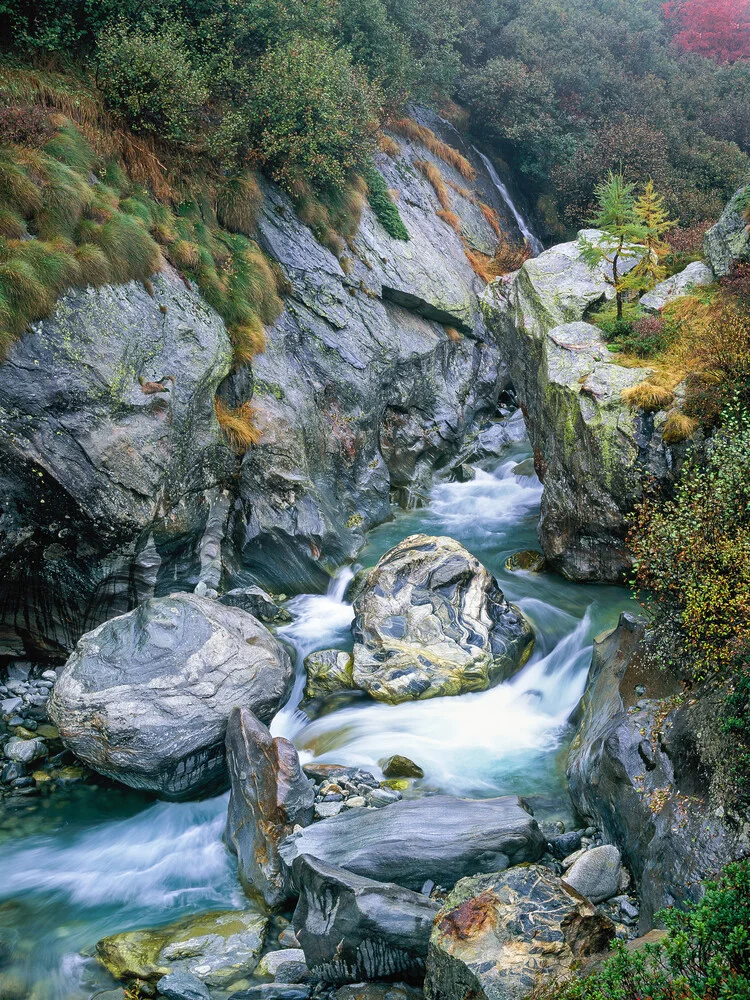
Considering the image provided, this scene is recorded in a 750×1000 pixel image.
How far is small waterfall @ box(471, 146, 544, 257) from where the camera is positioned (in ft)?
97.5

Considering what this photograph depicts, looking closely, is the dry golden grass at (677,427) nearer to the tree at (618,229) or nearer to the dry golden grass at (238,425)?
the tree at (618,229)

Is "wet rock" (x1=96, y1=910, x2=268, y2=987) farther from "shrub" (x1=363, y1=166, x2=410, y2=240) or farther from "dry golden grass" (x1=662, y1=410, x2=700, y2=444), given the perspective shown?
"shrub" (x1=363, y1=166, x2=410, y2=240)

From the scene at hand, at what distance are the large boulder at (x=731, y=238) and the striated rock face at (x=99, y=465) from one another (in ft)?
34.8

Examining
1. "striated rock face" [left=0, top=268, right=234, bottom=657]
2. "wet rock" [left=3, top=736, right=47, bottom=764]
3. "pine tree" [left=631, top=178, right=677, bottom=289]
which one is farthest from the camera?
"pine tree" [left=631, top=178, right=677, bottom=289]

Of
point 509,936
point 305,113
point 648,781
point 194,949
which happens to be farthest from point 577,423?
point 305,113

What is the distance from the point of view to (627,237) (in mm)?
14367

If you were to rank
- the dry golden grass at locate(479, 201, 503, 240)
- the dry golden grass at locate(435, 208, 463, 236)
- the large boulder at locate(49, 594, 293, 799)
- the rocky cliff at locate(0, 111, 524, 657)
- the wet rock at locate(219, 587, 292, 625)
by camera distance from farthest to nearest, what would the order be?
1. the dry golden grass at locate(479, 201, 503, 240)
2. the dry golden grass at locate(435, 208, 463, 236)
3. the wet rock at locate(219, 587, 292, 625)
4. the rocky cliff at locate(0, 111, 524, 657)
5. the large boulder at locate(49, 594, 293, 799)

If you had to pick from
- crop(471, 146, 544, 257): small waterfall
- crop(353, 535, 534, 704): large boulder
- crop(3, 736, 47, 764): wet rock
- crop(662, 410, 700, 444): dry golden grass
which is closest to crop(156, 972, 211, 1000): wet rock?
crop(3, 736, 47, 764): wet rock

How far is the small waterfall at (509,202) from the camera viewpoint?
29.7m

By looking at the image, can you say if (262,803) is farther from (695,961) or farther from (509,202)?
(509,202)

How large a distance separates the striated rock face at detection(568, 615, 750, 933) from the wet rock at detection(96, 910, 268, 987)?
3.91 m

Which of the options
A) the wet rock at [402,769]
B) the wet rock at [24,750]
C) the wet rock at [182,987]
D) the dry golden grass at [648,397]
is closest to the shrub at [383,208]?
the dry golden grass at [648,397]

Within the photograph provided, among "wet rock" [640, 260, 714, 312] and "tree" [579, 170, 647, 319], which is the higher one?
"tree" [579, 170, 647, 319]

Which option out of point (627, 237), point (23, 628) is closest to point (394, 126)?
point (627, 237)
